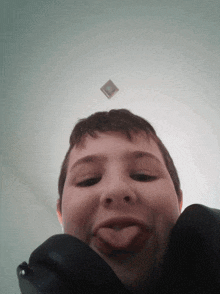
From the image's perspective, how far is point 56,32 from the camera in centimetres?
84

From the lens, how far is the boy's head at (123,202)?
30 centimetres

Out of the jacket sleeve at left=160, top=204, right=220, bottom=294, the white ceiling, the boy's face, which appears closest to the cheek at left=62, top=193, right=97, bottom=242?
the boy's face

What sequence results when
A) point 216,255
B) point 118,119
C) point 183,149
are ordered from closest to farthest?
point 216,255
point 118,119
point 183,149

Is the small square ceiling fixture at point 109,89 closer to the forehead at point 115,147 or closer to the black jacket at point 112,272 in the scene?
the forehead at point 115,147

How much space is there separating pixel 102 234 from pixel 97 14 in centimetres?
84

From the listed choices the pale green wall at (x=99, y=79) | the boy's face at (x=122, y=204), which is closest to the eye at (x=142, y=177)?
the boy's face at (x=122, y=204)

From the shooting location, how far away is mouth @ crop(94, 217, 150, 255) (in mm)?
296

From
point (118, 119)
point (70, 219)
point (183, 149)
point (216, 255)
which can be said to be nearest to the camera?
point (216, 255)

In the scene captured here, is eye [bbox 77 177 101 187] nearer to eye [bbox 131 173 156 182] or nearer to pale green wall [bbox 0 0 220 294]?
eye [bbox 131 173 156 182]

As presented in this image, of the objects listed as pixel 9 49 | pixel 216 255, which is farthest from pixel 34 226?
pixel 216 255

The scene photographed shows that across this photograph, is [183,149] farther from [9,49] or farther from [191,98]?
[9,49]

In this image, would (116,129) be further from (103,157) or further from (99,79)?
(99,79)

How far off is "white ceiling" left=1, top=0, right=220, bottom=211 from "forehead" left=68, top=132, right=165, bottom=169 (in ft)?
1.77

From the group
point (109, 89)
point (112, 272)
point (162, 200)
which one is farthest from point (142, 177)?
point (109, 89)
